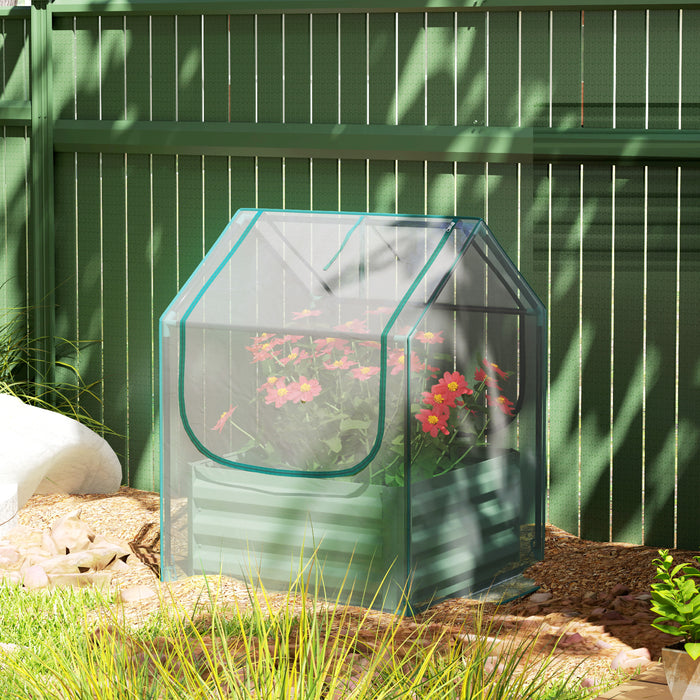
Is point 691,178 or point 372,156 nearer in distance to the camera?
point 691,178

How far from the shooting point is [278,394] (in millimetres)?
3943

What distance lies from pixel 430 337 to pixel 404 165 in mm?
1597

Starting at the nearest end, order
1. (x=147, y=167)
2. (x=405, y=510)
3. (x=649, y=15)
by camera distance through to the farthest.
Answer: (x=405, y=510) → (x=649, y=15) → (x=147, y=167)

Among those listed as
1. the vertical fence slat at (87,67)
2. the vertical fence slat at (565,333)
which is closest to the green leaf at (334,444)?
the vertical fence slat at (565,333)

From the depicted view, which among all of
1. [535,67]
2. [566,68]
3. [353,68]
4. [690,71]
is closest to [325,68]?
[353,68]

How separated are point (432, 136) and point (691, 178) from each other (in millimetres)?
1247

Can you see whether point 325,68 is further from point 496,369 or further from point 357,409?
point 357,409

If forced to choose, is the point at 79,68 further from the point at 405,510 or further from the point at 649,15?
the point at 405,510

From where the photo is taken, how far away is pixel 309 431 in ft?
12.6

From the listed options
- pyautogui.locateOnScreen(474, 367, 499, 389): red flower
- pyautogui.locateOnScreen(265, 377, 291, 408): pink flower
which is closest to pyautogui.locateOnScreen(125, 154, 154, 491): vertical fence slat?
pyautogui.locateOnScreen(265, 377, 291, 408): pink flower

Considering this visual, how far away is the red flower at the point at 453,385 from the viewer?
3896 mm

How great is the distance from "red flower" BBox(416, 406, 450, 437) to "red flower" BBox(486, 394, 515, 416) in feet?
1.06

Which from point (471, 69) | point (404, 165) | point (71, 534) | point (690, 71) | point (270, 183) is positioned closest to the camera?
point (71, 534)

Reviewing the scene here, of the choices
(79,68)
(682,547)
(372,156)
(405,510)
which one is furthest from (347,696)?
(79,68)
